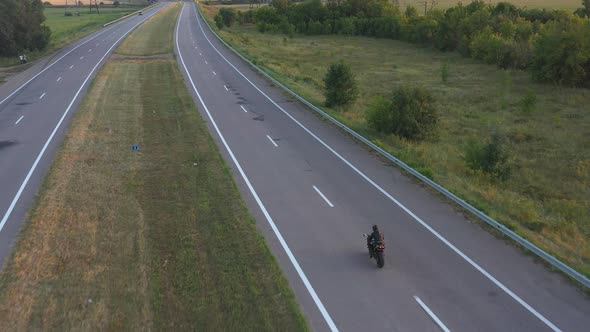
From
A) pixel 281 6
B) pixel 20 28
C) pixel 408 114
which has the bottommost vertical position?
pixel 408 114

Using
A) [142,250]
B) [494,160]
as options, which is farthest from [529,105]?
[142,250]

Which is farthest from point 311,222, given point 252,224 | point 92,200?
point 92,200

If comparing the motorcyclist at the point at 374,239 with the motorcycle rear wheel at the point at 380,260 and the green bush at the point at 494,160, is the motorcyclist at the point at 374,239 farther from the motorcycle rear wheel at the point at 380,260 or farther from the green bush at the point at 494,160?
the green bush at the point at 494,160

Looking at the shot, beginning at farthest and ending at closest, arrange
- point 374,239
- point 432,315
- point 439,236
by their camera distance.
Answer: point 439,236
point 374,239
point 432,315

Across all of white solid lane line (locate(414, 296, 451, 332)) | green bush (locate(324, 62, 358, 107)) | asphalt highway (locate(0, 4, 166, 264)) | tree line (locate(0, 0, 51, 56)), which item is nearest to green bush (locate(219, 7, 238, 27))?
asphalt highway (locate(0, 4, 166, 264))

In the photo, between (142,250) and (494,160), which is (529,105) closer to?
(494,160)
